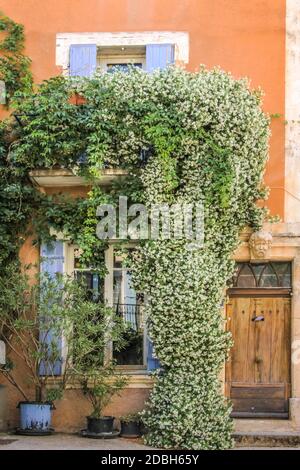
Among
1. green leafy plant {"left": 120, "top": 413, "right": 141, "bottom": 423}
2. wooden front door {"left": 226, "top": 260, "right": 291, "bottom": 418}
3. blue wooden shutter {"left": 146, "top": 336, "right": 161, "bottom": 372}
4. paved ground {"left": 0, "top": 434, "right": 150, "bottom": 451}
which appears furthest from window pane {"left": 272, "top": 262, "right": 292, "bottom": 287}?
paved ground {"left": 0, "top": 434, "right": 150, "bottom": 451}

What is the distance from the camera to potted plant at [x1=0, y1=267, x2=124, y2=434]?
46.5 feet

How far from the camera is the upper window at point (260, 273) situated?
15336 mm

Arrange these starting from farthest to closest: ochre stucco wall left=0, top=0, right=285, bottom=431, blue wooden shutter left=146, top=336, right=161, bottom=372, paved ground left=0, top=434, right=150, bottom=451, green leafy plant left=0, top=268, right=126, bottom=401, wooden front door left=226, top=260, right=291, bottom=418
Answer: wooden front door left=226, top=260, right=291, bottom=418, ochre stucco wall left=0, top=0, right=285, bottom=431, blue wooden shutter left=146, top=336, right=161, bottom=372, green leafy plant left=0, top=268, right=126, bottom=401, paved ground left=0, top=434, right=150, bottom=451

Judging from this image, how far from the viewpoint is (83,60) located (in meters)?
15.7

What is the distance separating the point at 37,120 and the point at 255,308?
169 inches

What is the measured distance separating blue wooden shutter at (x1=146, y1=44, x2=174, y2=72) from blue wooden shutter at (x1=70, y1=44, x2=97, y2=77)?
832 mm

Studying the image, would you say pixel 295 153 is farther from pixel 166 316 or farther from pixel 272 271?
pixel 166 316

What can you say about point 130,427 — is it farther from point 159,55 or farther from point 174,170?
point 159,55

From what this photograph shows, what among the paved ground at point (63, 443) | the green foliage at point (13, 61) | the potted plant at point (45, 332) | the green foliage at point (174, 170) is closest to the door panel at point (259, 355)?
the green foliage at point (174, 170)

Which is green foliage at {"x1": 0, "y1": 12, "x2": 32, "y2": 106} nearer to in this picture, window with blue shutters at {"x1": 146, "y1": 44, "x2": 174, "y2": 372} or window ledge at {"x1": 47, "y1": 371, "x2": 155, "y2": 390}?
window with blue shutters at {"x1": 146, "y1": 44, "x2": 174, "y2": 372}

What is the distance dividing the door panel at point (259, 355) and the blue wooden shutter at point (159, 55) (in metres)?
3.73

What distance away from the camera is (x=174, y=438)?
45.4 ft

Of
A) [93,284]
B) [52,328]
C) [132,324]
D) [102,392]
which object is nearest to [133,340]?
[132,324]
